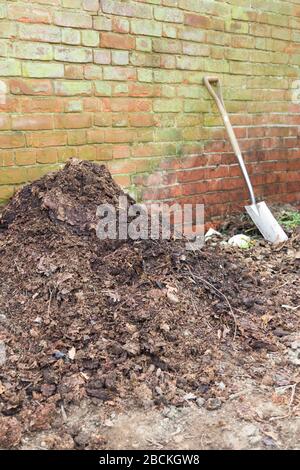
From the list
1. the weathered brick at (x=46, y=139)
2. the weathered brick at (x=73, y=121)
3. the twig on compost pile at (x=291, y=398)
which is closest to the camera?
the twig on compost pile at (x=291, y=398)

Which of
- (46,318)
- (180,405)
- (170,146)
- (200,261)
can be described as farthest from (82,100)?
(180,405)

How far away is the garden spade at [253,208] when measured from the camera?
4156 mm

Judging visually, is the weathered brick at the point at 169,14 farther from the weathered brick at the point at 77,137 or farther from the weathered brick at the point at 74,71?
the weathered brick at the point at 77,137

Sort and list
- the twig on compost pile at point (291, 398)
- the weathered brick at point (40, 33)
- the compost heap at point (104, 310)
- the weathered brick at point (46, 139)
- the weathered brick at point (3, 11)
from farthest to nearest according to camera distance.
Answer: the weathered brick at point (46, 139)
the weathered brick at point (40, 33)
the weathered brick at point (3, 11)
the compost heap at point (104, 310)
the twig on compost pile at point (291, 398)

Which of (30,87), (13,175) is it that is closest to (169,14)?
(30,87)

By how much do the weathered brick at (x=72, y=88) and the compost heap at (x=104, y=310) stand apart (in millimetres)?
519

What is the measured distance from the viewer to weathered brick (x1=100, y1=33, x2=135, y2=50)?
3556 millimetres

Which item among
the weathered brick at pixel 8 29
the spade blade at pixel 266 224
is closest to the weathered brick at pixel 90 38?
the weathered brick at pixel 8 29

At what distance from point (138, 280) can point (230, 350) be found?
59cm

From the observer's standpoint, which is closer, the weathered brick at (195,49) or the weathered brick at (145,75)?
the weathered brick at (145,75)

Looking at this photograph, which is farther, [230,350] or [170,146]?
[170,146]

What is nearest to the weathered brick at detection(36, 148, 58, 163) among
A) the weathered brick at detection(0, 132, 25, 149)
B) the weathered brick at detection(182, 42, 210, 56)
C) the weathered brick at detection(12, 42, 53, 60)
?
the weathered brick at detection(0, 132, 25, 149)

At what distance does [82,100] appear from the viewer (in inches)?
138
